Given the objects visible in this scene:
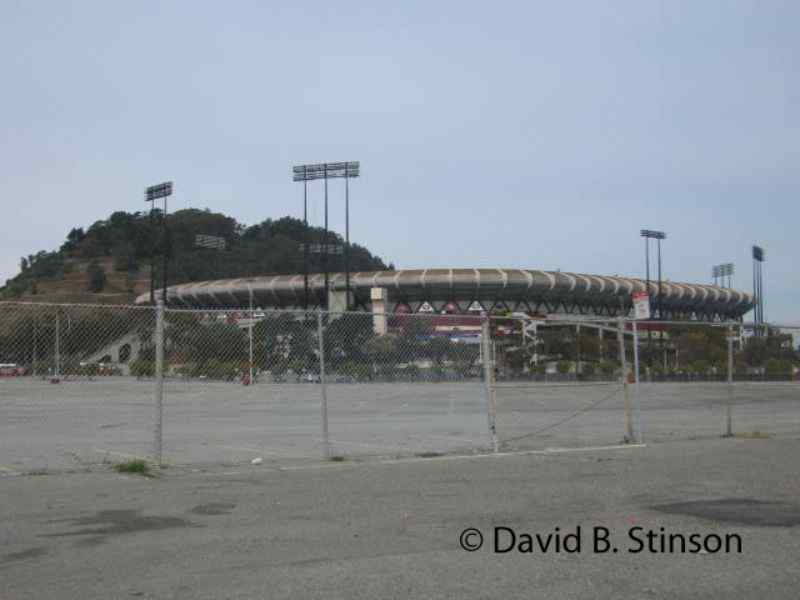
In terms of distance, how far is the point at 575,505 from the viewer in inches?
329

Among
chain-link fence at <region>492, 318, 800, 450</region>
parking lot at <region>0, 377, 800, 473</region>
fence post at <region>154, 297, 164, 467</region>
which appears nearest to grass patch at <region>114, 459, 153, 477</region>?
fence post at <region>154, 297, 164, 467</region>

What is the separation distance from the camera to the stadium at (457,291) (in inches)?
4343

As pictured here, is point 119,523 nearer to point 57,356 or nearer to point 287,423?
point 57,356

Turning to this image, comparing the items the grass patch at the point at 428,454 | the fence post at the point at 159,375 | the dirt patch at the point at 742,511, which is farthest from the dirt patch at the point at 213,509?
the grass patch at the point at 428,454

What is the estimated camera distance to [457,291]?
112m

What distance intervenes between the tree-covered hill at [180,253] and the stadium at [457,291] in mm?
11180

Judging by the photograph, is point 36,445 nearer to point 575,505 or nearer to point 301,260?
point 575,505

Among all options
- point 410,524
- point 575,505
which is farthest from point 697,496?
point 410,524

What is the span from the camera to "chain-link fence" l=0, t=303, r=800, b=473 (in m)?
10.9

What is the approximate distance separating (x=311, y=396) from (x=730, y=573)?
7922 millimetres

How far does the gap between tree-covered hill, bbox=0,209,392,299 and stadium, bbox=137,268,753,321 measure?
440 inches

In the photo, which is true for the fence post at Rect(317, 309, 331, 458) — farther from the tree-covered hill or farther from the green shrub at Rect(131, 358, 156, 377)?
the tree-covered hill

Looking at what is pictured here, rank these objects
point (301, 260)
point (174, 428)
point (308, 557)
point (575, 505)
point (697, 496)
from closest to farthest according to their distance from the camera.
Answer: point (308, 557)
point (575, 505)
point (697, 496)
point (174, 428)
point (301, 260)

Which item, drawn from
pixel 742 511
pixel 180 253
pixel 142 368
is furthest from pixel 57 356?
pixel 180 253
